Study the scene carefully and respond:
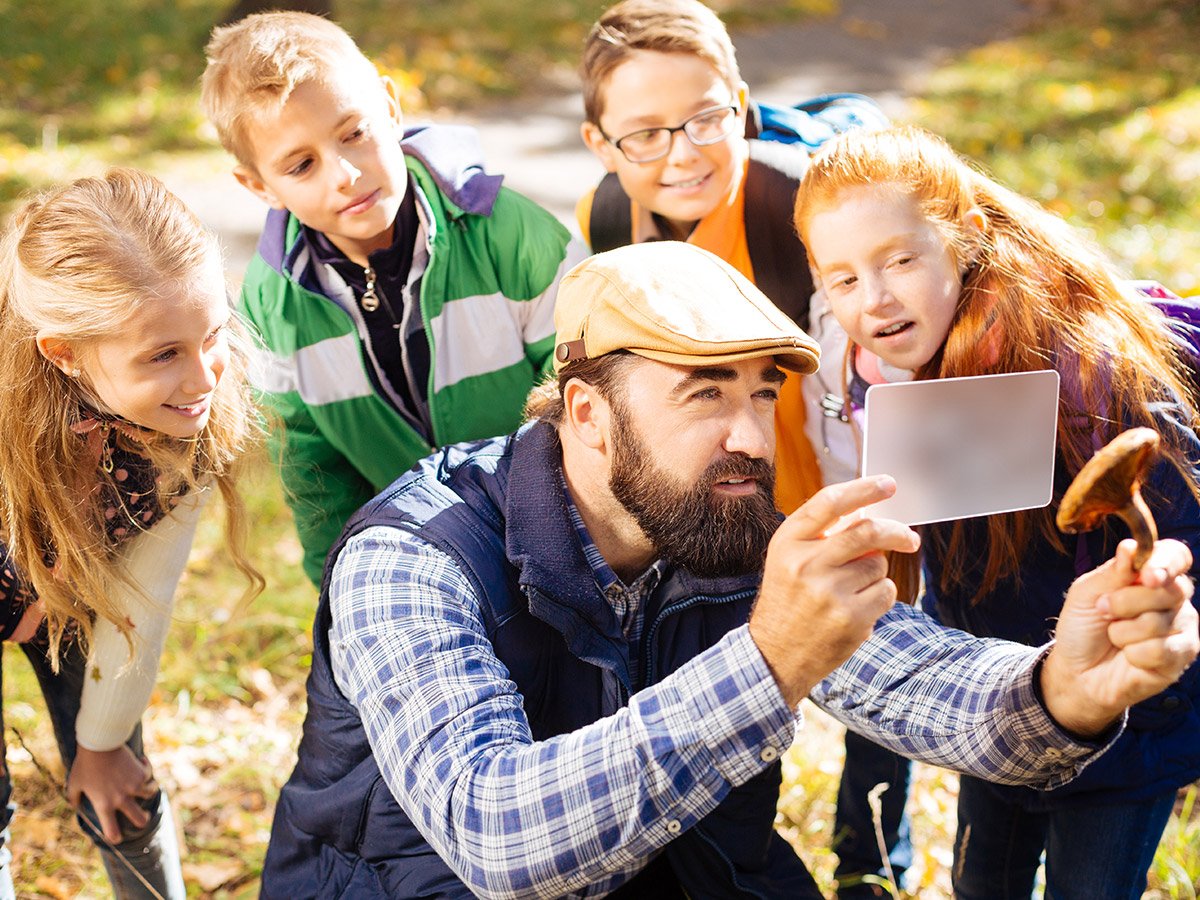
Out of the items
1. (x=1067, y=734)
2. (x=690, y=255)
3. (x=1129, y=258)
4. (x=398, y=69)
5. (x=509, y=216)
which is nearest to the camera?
(x=1067, y=734)

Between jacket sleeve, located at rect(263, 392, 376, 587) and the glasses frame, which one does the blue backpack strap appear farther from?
jacket sleeve, located at rect(263, 392, 376, 587)

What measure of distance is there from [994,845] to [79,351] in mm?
2164

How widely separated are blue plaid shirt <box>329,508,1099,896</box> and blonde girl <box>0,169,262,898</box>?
58 cm

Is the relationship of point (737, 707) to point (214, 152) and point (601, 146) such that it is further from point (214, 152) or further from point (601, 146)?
point (214, 152)

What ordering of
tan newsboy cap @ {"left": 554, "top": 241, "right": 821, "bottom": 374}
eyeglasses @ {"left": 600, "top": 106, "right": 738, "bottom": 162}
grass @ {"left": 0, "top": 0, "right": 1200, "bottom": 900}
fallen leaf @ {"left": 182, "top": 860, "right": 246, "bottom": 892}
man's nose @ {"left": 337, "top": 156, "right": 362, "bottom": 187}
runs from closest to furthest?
tan newsboy cap @ {"left": 554, "top": 241, "right": 821, "bottom": 374} < man's nose @ {"left": 337, "top": 156, "right": 362, "bottom": 187} < eyeglasses @ {"left": 600, "top": 106, "right": 738, "bottom": 162} < fallen leaf @ {"left": 182, "top": 860, "right": 246, "bottom": 892} < grass @ {"left": 0, "top": 0, "right": 1200, "bottom": 900}

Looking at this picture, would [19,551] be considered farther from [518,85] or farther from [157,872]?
[518,85]

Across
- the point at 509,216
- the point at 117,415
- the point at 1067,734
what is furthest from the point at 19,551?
the point at 1067,734

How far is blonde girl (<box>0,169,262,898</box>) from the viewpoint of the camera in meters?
2.31

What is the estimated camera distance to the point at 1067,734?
184 centimetres

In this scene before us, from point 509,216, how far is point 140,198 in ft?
3.09

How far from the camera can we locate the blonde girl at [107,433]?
7.57 feet

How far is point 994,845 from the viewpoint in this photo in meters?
2.67

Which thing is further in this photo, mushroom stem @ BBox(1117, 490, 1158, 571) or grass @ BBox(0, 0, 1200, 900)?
grass @ BBox(0, 0, 1200, 900)

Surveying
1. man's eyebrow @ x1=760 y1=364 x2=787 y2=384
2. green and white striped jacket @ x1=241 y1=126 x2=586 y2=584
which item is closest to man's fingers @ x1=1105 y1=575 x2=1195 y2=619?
man's eyebrow @ x1=760 y1=364 x2=787 y2=384
